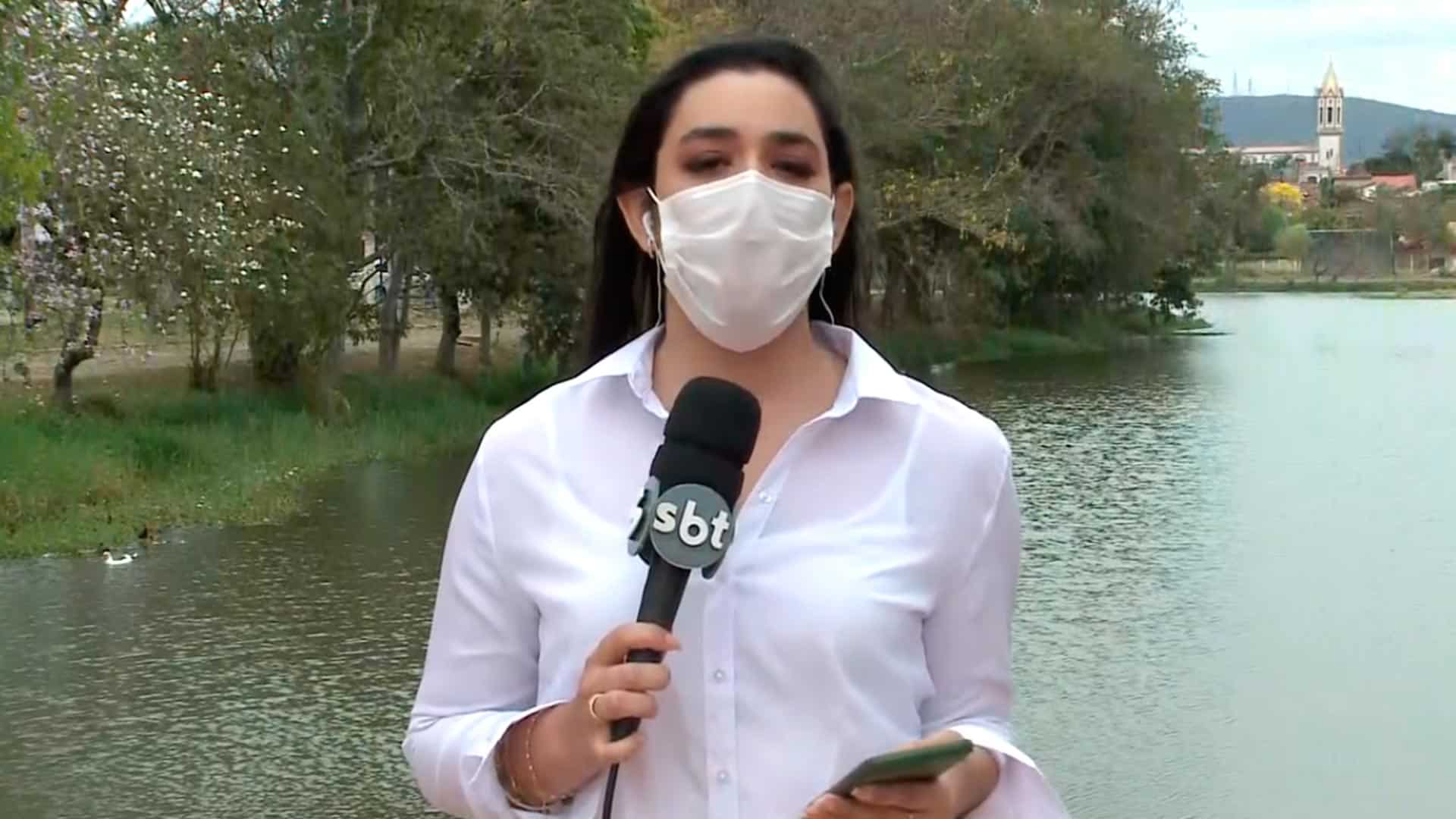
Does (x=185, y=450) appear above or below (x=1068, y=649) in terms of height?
above

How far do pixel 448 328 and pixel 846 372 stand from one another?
18.5 meters

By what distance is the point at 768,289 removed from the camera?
1995mm

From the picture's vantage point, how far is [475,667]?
1.97 metres

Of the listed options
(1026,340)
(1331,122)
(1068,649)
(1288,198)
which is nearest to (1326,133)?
(1331,122)

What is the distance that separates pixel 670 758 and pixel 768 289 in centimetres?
49

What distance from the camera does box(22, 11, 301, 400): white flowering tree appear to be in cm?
1248

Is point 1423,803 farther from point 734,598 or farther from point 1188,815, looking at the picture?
point 734,598

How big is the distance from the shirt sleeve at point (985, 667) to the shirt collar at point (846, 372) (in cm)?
16

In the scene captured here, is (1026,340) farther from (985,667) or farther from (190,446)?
(985,667)

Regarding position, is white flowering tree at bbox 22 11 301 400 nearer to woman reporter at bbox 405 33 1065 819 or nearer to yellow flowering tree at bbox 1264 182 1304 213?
woman reporter at bbox 405 33 1065 819

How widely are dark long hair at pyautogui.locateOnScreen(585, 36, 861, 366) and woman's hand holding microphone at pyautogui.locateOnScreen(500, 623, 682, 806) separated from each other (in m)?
0.52

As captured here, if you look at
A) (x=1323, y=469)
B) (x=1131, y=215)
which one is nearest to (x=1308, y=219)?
(x=1131, y=215)

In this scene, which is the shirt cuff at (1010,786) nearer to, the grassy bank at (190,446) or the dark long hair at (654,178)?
the dark long hair at (654,178)

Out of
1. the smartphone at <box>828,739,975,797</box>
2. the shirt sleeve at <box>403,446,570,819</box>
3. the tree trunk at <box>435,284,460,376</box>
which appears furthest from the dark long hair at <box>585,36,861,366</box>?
the tree trunk at <box>435,284,460,376</box>
